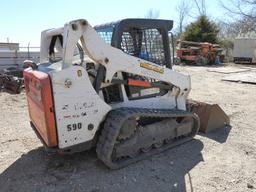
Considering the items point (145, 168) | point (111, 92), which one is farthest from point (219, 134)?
point (111, 92)

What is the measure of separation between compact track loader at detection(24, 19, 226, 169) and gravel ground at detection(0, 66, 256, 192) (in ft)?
0.77

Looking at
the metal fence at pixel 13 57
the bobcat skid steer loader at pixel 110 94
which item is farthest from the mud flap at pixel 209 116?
the metal fence at pixel 13 57

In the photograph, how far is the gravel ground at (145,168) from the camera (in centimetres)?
357

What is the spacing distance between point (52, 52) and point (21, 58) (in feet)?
30.5

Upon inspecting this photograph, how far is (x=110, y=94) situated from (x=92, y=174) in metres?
1.08

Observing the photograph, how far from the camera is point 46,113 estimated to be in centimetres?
341

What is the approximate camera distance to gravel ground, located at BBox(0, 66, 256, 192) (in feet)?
11.7

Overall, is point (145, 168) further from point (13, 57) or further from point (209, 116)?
point (13, 57)

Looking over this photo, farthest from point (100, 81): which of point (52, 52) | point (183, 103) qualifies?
point (183, 103)

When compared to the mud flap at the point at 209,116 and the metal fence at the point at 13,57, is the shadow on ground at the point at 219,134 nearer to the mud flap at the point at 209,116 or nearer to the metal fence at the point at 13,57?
the mud flap at the point at 209,116

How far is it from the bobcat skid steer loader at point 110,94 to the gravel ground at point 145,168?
0.74 feet

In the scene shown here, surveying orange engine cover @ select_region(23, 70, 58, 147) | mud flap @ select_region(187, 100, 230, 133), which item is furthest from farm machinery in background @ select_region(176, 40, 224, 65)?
orange engine cover @ select_region(23, 70, 58, 147)

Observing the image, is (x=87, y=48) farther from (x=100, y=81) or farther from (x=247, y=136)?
(x=247, y=136)

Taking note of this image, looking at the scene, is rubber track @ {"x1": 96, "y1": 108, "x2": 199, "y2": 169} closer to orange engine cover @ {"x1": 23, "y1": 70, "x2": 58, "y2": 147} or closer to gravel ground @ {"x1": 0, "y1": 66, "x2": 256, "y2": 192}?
gravel ground @ {"x1": 0, "y1": 66, "x2": 256, "y2": 192}
